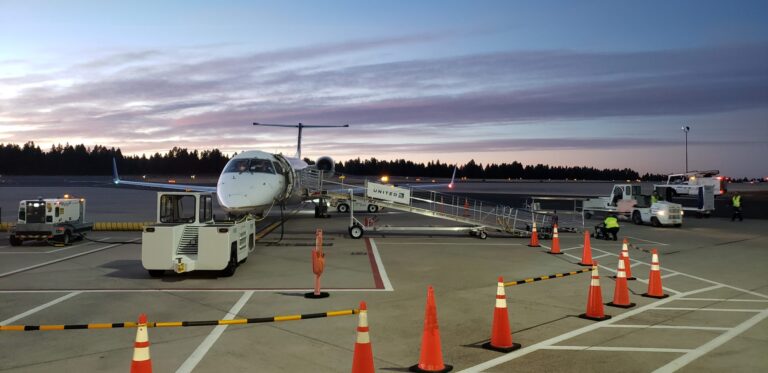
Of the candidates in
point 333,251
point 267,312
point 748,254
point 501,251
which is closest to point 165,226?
point 267,312

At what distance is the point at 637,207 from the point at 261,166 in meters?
21.1

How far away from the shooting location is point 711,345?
753 cm

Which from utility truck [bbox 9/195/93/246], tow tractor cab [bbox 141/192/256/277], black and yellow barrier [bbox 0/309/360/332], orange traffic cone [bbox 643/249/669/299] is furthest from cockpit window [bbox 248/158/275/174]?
orange traffic cone [bbox 643/249/669/299]

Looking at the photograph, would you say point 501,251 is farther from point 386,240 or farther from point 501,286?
point 501,286

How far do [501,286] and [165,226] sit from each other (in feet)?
27.0

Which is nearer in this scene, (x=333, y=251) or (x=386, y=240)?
(x=333, y=251)

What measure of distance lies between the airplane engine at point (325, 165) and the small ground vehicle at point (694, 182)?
1256 inches

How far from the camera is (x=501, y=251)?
1817 centimetres

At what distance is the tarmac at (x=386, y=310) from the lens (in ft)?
22.6

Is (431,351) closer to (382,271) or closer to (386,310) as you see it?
(386,310)

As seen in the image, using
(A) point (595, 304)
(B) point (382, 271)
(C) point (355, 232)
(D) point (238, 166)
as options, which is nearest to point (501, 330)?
(A) point (595, 304)

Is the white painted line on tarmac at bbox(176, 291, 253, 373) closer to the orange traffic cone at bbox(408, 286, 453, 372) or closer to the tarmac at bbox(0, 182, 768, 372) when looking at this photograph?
the tarmac at bbox(0, 182, 768, 372)

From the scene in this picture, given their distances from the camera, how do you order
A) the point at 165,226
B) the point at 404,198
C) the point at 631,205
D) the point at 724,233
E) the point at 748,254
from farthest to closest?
the point at 631,205, the point at 724,233, the point at 404,198, the point at 748,254, the point at 165,226

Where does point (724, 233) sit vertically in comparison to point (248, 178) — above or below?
below
